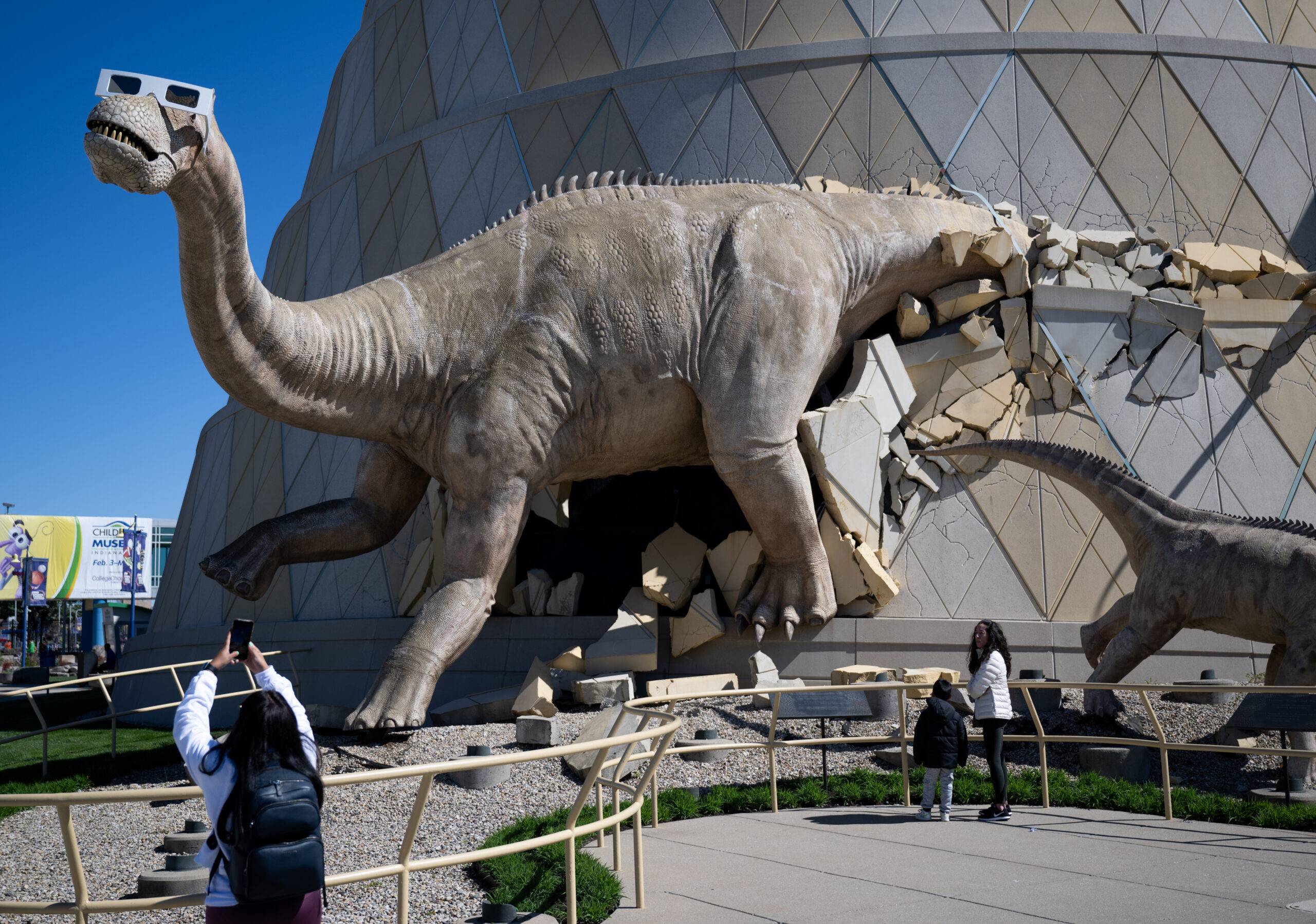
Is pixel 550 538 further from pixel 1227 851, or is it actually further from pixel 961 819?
pixel 1227 851

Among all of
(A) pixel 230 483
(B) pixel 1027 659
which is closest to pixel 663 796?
(B) pixel 1027 659

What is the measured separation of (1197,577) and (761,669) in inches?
155

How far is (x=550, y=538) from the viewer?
13.0 metres

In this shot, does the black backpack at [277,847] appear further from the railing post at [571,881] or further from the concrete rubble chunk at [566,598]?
the concrete rubble chunk at [566,598]

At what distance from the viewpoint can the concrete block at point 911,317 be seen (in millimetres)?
11898

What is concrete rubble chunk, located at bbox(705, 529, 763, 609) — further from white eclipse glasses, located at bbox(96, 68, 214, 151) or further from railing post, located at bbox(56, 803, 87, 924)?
railing post, located at bbox(56, 803, 87, 924)

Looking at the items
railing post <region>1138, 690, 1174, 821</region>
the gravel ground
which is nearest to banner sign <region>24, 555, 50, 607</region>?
the gravel ground

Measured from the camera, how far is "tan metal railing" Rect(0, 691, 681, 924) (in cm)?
331

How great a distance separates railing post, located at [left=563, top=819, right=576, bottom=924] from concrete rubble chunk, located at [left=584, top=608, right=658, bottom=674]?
660 centimetres

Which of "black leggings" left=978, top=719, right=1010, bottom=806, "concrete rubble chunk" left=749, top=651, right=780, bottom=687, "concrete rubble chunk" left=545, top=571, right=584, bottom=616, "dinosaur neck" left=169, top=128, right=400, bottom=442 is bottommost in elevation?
"black leggings" left=978, top=719, right=1010, bottom=806

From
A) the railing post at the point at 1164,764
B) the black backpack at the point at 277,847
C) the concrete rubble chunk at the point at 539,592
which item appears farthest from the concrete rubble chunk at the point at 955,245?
the black backpack at the point at 277,847

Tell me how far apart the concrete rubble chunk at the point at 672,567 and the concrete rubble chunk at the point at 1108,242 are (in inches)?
219

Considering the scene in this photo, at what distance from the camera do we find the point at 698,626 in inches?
447

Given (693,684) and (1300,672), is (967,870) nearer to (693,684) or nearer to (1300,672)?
(1300,672)
